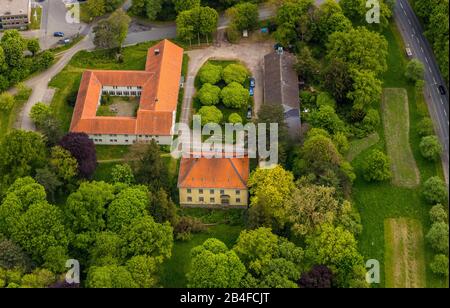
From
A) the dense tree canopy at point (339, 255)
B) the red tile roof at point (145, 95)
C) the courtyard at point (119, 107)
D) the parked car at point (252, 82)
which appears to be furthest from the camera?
the parked car at point (252, 82)

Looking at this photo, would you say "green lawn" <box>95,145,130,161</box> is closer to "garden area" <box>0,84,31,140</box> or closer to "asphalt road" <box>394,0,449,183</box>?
"garden area" <box>0,84,31,140</box>

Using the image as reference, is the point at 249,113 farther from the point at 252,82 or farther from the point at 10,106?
the point at 10,106

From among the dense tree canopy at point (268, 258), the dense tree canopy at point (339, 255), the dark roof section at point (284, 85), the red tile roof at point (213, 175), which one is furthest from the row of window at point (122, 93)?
the dense tree canopy at point (339, 255)

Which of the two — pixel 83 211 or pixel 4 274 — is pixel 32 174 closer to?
pixel 83 211

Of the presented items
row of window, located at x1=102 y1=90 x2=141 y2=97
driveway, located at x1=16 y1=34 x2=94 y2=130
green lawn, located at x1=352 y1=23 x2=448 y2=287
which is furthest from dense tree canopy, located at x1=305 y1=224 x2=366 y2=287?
driveway, located at x1=16 y1=34 x2=94 y2=130

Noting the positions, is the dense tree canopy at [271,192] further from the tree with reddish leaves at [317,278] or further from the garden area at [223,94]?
the garden area at [223,94]

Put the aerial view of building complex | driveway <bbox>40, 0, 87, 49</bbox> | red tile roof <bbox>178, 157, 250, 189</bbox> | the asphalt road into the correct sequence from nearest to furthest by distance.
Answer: the aerial view of building complex
red tile roof <bbox>178, 157, 250, 189</bbox>
the asphalt road
driveway <bbox>40, 0, 87, 49</bbox>
